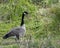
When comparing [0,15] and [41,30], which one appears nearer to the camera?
[41,30]

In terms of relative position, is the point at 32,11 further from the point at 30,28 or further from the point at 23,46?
the point at 23,46

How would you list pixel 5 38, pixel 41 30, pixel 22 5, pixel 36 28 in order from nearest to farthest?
1. pixel 5 38
2. pixel 41 30
3. pixel 36 28
4. pixel 22 5

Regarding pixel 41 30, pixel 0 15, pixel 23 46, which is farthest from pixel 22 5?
pixel 23 46

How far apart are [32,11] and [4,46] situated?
177 inches

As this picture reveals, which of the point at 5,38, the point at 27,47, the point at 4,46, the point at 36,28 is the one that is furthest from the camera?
the point at 36,28

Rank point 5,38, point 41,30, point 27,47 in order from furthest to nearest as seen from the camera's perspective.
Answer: point 41,30
point 5,38
point 27,47

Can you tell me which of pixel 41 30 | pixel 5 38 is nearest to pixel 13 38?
pixel 5 38

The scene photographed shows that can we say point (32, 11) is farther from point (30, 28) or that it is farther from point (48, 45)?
point (48, 45)

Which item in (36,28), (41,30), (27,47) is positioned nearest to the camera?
(27,47)

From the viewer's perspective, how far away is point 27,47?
8609 millimetres

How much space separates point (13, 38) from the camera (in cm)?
1112

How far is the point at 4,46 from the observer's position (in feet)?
32.4

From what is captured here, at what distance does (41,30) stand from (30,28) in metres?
0.99

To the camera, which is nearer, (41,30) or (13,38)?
(13,38)
